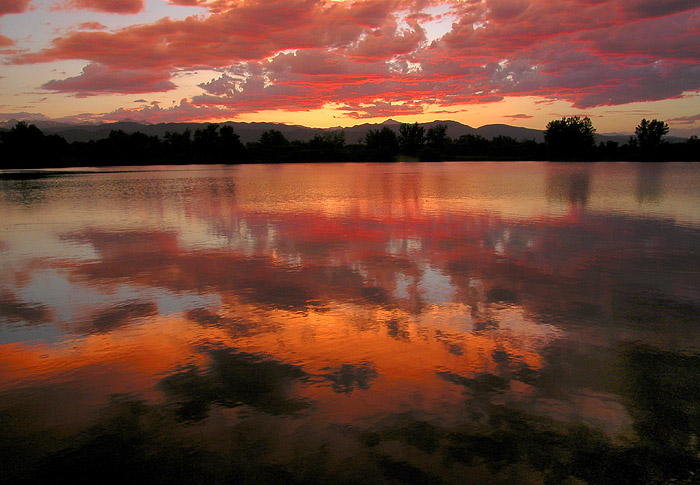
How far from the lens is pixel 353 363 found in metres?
7.29

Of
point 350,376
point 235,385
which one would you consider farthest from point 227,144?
point 350,376

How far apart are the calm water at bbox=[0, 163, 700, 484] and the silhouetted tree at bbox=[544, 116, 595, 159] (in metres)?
193

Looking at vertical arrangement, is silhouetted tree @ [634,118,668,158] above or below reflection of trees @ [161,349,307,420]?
above

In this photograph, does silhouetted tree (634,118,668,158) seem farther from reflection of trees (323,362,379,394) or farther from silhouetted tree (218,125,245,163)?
reflection of trees (323,362,379,394)

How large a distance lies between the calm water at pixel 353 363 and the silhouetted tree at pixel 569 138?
7603 inches

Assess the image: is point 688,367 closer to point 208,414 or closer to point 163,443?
point 208,414

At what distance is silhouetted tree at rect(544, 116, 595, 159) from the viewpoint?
623 ft

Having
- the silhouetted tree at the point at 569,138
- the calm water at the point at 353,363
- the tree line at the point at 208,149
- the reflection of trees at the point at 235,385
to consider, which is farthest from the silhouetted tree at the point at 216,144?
the reflection of trees at the point at 235,385

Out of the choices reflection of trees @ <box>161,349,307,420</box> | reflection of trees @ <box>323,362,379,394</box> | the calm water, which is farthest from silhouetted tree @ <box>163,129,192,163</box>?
reflection of trees @ <box>323,362,379,394</box>

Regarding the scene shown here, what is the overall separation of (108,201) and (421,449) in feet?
116

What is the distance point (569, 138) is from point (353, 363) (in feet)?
684

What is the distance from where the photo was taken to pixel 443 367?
7.08 m

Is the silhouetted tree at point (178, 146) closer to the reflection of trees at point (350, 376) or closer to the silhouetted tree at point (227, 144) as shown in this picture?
the silhouetted tree at point (227, 144)

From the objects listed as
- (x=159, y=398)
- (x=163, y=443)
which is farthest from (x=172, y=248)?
(x=163, y=443)
